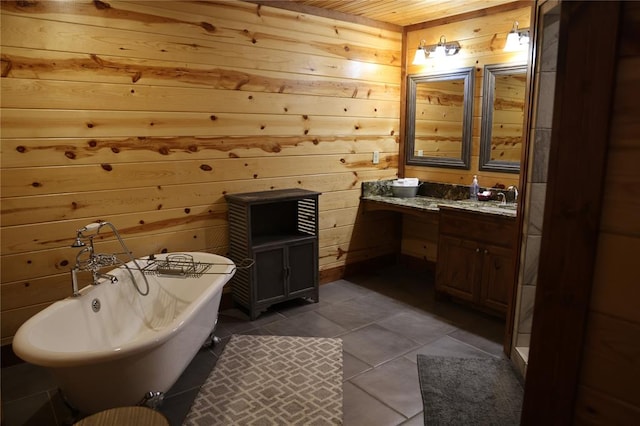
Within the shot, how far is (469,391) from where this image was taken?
2578 mm

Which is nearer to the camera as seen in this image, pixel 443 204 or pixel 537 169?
pixel 537 169

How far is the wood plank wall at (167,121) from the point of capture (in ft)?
9.02

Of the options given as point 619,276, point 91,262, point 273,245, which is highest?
point 619,276

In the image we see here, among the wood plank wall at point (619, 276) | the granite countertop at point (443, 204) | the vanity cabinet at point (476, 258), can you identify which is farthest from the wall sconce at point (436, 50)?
the wood plank wall at point (619, 276)

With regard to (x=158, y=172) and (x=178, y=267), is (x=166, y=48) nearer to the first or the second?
(x=158, y=172)

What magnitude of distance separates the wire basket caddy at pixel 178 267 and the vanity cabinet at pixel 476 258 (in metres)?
1.78

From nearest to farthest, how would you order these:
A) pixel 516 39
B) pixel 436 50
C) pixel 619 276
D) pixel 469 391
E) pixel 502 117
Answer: pixel 619 276, pixel 469 391, pixel 516 39, pixel 502 117, pixel 436 50

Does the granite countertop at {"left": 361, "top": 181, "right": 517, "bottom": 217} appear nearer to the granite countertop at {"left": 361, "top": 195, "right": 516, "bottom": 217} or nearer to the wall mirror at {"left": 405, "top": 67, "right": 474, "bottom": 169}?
the granite countertop at {"left": 361, "top": 195, "right": 516, "bottom": 217}

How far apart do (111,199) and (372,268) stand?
271cm

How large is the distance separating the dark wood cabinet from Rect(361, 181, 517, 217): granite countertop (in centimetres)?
91

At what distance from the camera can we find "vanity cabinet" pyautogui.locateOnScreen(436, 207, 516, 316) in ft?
10.9

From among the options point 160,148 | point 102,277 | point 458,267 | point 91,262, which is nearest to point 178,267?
point 102,277

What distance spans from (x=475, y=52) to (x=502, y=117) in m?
0.66

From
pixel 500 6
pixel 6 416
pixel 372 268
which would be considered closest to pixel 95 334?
pixel 6 416
